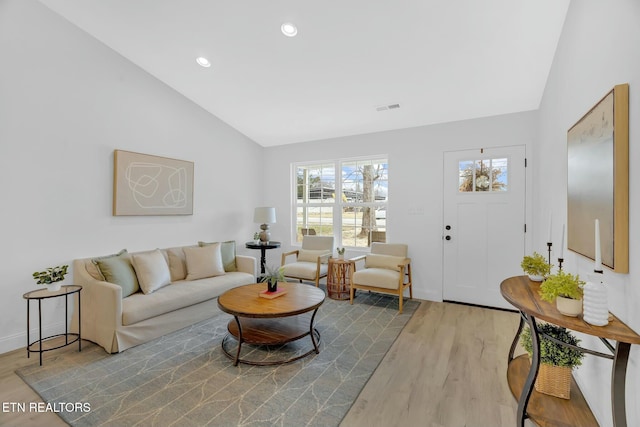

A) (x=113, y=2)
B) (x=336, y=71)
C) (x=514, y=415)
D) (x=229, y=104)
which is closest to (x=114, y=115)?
(x=113, y=2)

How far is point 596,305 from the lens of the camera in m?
1.24

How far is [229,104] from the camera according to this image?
422 centimetres

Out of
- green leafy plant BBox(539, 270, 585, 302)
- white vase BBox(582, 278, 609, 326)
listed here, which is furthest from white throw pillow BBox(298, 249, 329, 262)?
white vase BBox(582, 278, 609, 326)

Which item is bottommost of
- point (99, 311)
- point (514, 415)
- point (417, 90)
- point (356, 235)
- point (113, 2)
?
point (514, 415)

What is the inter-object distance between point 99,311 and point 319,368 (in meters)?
2.07

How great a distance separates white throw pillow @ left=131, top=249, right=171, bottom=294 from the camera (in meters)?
3.12

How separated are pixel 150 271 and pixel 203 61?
241 centimetres

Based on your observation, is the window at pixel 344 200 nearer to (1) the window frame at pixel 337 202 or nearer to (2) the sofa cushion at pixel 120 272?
(1) the window frame at pixel 337 202

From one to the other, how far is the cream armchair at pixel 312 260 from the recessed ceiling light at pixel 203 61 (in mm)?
2779

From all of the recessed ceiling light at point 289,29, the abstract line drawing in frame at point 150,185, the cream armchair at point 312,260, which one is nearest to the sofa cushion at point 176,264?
the abstract line drawing in frame at point 150,185

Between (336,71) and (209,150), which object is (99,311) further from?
(336,71)

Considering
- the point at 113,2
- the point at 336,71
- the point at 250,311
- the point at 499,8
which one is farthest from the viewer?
the point at 336,71

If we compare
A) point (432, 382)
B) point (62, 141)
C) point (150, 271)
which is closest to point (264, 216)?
point (150, 271)

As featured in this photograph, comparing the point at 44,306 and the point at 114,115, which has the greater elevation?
the point at 114,115
